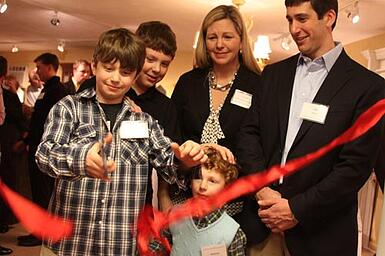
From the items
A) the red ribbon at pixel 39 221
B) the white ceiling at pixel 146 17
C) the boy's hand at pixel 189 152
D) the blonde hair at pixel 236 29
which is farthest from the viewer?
the white ceiling at pixel 146 17

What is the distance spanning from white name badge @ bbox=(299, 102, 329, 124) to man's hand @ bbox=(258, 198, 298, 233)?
11.9 inches

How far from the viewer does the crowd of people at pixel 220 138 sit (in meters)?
1.60

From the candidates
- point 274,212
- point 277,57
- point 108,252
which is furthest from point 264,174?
point 277,57

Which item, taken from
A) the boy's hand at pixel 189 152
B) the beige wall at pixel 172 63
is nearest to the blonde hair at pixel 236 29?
the boy's hand at pixel 189 152

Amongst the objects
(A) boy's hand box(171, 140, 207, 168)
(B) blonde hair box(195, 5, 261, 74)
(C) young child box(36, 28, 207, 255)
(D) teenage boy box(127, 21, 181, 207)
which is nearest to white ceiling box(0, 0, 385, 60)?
(B) blonde hair box(195, 5, 261, 74)

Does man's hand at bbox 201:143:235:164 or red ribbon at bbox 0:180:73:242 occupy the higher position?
man's hand at bbox 201:143:235:164

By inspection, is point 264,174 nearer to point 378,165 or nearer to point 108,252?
point 378,165

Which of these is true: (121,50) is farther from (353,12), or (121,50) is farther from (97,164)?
(353,12)

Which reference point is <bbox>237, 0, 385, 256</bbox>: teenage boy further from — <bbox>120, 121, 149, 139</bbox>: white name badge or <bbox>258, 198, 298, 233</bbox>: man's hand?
<bbox>120, 121, 149, 139</bbox>: white name badge

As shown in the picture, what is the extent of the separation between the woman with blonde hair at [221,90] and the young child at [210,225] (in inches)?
3.2

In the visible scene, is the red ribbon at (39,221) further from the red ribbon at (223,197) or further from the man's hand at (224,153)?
the man's hand at (224,153)

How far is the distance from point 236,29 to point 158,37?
334mm

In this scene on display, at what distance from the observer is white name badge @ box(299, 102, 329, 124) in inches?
68.4

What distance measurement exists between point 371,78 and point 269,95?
373mm
